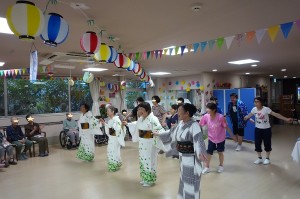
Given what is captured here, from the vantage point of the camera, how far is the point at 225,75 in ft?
34.1

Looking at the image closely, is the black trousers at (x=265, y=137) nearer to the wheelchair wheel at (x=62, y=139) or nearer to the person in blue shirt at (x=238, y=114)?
the person in blue shirt at (x=238, y=114)

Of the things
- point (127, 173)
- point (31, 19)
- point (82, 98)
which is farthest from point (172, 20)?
point (82, 98)

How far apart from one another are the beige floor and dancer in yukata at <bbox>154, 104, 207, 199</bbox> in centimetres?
74

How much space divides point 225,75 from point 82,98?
610 cm

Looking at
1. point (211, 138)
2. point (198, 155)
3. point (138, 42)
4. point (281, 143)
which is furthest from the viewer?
point (281, 143)

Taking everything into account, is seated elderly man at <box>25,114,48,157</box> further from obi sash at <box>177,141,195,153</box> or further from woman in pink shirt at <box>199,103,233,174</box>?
obi sash at <box>177,141,195,153</box>

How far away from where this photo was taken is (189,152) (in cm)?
281

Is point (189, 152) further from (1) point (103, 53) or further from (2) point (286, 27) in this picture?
(2) point (286, 27)

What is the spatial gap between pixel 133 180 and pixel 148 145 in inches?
30.1

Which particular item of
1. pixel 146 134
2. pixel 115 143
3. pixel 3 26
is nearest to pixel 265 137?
pixel 146 134

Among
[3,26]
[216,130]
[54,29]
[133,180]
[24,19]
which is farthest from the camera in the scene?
[216,130]

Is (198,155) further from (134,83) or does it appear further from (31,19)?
(134,83)

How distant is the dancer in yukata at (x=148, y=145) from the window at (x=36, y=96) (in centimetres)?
535

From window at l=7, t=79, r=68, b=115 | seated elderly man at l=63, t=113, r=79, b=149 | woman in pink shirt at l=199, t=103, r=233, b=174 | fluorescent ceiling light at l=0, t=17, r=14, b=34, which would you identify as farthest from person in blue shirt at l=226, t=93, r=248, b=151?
window at l=7, t=79, r=68, b=115
